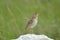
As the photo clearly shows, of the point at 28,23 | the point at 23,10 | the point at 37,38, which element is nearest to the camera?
the point at 37,38

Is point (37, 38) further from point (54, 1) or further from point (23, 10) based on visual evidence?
point (54, 1)

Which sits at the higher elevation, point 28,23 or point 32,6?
point 32,6

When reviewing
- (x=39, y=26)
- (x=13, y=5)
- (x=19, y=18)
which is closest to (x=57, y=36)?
(x=39, y=26)

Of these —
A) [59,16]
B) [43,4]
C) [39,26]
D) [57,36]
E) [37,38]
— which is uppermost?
[43,4]

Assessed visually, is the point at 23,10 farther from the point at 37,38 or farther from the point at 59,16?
the point at 37,38

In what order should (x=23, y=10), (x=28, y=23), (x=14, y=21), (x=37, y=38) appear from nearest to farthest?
(x=37, y=38) → (x=28, y=23) → (x=14, y=21) → (x=23, y=10)

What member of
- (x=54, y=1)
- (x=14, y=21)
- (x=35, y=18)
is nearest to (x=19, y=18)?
(x=14, y=21)

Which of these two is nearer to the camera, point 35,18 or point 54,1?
point 35,18
